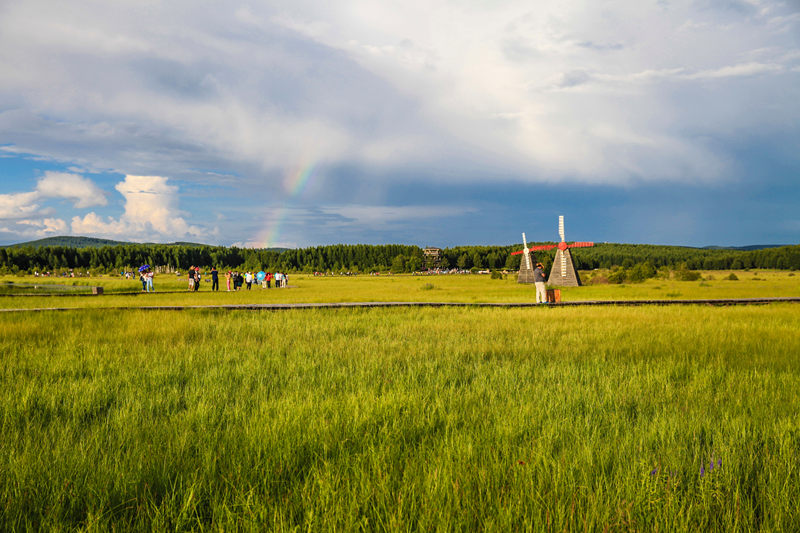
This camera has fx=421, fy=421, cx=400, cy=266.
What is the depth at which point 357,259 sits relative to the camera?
191 m

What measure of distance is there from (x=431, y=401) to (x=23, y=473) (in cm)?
408

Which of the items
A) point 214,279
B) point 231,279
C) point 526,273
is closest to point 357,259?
point 526,273

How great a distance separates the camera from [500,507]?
2.72 metres

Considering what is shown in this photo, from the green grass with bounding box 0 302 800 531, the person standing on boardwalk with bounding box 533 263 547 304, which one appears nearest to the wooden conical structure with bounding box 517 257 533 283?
the person standing on boardwalk with bounding box 533 263 547 304

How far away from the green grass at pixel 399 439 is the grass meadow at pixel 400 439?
0.03 metres

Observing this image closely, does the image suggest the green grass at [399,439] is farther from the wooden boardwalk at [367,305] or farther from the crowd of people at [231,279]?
the crowd of people at [231,279]

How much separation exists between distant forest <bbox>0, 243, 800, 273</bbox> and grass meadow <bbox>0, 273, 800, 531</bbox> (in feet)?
427

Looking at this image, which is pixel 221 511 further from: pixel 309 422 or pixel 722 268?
pixel 722 268

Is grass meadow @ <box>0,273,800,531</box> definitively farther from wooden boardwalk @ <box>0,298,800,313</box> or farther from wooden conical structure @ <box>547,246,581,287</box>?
wooden conical structure @ <box>547,246,581,287</box>

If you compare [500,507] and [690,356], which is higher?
[500,507]

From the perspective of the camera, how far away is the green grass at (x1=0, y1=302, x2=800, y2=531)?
288 cm

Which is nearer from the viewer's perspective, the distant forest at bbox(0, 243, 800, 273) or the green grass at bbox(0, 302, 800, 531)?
the green grass at bbox(0, 302, 800, 531)

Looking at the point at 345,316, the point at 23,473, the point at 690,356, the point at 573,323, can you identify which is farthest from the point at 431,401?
the point at 345,316

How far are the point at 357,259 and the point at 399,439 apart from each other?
7385 inches
